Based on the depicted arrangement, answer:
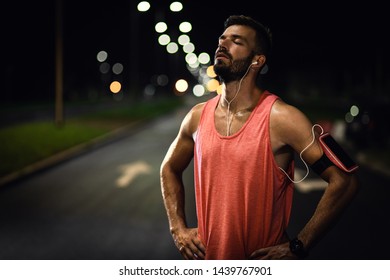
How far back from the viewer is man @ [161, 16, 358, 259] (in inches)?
101

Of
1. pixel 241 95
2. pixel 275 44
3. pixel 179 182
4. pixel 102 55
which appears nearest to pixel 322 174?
pixel 241 95

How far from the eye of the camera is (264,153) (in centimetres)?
255

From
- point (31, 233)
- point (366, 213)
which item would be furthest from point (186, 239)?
point (366, 213)

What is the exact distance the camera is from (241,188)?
2.57 metres

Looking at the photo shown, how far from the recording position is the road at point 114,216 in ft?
23.1

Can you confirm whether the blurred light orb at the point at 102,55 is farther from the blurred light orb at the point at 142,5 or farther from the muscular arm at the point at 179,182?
the muscular arm at the point at 179,182

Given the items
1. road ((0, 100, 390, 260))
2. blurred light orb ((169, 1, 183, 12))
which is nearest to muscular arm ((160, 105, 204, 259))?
road ((0, 100, 390, 260))

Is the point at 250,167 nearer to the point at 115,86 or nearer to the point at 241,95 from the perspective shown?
the point at 241,95

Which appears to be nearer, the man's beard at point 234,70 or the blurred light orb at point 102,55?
the man's beard at point 234,70

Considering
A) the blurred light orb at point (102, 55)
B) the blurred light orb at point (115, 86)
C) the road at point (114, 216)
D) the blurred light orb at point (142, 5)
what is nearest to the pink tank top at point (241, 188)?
the road at point (114, 216)

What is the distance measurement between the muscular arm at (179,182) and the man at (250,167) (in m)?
0.01

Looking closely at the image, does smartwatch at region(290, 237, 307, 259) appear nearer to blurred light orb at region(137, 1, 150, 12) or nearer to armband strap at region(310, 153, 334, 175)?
armband strap at region(310, 153, 334, 175)

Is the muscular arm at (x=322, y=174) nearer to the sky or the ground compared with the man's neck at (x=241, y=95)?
nearer to the ground
